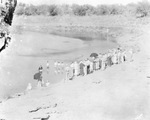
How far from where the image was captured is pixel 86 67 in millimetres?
18453

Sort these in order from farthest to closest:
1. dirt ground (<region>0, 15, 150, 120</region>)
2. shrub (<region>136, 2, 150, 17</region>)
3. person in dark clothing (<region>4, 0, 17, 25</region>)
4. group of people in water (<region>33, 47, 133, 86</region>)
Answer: shrub (<region>136, 2, 150, 17</region>) → group of people in water (<region>33, 47, 133, 86</region>) → dirt ground (<region>0, 15, 150, 120</region>) → person in dark clothing (<region>4, 0, 17, 25</region>)

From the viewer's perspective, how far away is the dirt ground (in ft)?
36.1

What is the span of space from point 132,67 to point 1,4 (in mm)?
11349

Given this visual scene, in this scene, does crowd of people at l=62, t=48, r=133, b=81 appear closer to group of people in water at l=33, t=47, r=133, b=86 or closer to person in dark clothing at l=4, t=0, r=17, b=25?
group of people in water at l=33, t=47, r=133, b=86

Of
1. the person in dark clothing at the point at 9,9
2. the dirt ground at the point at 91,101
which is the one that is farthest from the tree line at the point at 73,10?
the person in dark clothing at the point at 9,9

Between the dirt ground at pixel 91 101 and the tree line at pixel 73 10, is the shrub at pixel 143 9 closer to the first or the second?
the tree line at pixel 73 10

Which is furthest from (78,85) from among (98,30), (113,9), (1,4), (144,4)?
(113,9)

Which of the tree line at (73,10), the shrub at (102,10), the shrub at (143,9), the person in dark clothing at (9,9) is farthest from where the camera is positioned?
the shrub at (102,10)

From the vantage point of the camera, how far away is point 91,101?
40.3 feet

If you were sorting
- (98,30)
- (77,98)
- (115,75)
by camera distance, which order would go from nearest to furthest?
1. (77,98)
2. (115,75)
3. (98,30)

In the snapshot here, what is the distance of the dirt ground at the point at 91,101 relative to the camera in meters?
11.0

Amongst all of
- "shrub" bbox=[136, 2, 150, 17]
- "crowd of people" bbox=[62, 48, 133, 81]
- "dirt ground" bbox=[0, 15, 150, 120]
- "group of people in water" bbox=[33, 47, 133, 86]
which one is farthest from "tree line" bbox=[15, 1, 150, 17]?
"dirt ground" bbox=[0, 15, 150, 120]

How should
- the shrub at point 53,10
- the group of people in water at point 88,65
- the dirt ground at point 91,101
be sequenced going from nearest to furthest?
1. the dirt ground at point 91,101
2. the group of people in water at point 88,65
3. the shrub at point 53,10

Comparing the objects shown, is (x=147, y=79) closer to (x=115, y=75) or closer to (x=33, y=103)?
(x=115, y=75)
